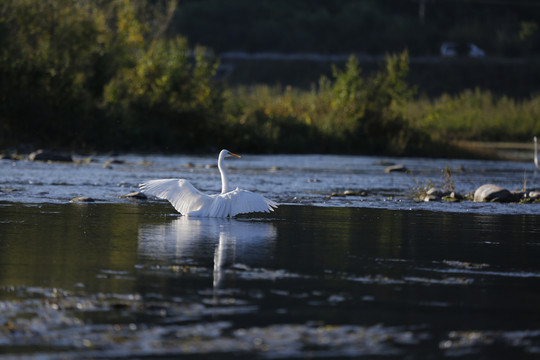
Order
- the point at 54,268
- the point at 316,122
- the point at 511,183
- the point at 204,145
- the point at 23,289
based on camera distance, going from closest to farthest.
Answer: the point at 23,289, the point at 54,268, the point at 511,183, the point at 204,145, the point at 316,122

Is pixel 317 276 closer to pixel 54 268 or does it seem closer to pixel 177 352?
pixel 54 268

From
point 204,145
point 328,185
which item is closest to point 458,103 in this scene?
point 204,145

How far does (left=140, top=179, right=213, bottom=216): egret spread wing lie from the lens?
12273mm

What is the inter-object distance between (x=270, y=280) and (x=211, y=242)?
2333 millimetres

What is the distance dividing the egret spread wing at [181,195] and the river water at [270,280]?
0.83 feet

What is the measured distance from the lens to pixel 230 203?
39.4 feet

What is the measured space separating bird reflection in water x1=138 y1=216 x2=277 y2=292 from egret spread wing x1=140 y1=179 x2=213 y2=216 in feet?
0.56

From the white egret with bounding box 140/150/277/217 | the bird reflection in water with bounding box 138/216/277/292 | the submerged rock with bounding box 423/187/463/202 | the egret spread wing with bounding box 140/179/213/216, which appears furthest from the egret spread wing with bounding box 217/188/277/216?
the submerged rock with bounding box 423/187/463/202

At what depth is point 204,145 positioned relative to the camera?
31.8 meters

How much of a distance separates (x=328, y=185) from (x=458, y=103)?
25.1 metres

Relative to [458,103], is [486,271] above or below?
below

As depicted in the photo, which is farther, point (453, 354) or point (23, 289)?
point (23, 289)

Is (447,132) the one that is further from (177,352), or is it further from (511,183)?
(177,352)

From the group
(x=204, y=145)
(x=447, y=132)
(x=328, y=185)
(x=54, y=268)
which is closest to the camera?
(x=54, y=268)
